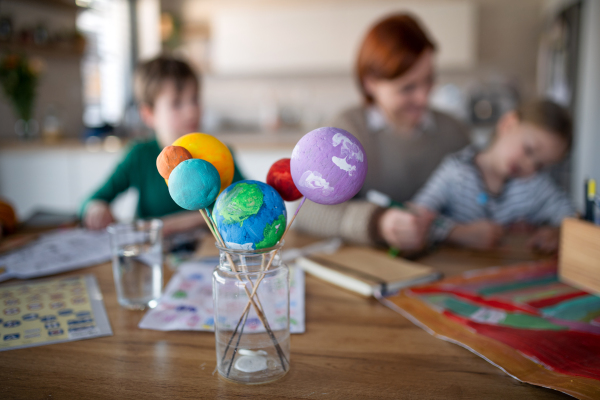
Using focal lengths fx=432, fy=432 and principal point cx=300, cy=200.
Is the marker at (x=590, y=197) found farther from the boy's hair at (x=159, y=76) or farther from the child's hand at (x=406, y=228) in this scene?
the boy's hair at (x=159, y=76)

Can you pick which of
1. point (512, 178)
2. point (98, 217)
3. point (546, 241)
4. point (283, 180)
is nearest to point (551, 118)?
point (512, 178)

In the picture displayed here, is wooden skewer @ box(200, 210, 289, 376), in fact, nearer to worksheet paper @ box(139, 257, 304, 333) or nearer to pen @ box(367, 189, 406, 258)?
worksheet paper @ box(139, 257, 304, 333)

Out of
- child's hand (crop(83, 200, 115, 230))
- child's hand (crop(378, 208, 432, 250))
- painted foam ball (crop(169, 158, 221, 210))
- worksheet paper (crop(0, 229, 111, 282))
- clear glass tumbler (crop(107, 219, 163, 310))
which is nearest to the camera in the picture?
painted foam ball (crop(169, 158, 221, 210))

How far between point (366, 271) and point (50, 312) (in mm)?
549

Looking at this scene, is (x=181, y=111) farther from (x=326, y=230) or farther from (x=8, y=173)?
(x=8, y=173)

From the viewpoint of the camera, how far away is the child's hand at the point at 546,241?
105 cm

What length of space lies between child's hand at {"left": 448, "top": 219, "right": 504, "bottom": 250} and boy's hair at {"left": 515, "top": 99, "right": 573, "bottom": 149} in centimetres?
35

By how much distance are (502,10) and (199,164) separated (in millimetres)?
4262

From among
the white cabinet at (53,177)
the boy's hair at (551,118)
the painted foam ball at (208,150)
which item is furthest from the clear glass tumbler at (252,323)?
the white cabinet at (53,177)

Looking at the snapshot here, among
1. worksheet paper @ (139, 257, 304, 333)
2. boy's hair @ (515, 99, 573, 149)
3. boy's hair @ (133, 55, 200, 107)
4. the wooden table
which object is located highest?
boy's hair @ (133, 55, 200, 107)

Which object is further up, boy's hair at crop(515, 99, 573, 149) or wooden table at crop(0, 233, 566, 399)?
boy's hair at crop(515, 99, 573, 149)

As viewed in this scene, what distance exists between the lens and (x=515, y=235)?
1219 mm

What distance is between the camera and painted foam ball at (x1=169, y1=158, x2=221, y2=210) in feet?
1.47

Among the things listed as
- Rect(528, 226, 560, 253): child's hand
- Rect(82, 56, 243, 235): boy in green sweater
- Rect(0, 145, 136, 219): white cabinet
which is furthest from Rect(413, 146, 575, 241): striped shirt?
Rect(0, 145, 136, 219): white cabinet
